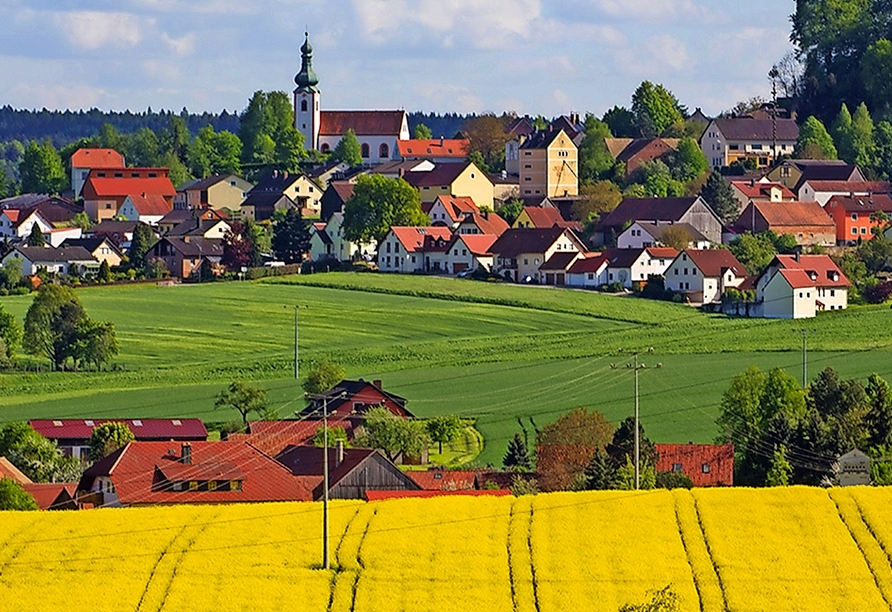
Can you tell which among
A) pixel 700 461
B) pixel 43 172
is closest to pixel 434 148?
pixel 43 172

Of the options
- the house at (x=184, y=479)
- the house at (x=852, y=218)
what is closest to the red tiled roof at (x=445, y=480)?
the house at (x=184, y=479)

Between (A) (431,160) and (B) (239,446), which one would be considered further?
(A) (431,160)

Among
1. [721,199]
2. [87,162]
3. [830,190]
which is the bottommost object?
[721,199]

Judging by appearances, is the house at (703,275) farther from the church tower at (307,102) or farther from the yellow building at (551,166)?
the church tower at (307,102)

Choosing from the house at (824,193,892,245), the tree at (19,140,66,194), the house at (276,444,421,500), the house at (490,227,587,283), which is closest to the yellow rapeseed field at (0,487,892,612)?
the house at (276,444,421,500)

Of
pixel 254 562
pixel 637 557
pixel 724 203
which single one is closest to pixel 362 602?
pixel 254 562

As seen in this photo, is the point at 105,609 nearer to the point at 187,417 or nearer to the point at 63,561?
the point at 63,561

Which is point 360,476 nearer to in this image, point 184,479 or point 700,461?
point 184,479
